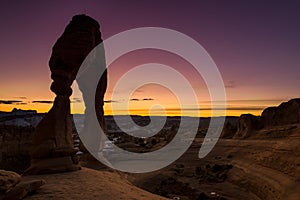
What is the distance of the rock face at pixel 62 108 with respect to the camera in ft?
50.3

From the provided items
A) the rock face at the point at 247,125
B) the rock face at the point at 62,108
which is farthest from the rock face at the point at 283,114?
the rock face at the point at 62,108

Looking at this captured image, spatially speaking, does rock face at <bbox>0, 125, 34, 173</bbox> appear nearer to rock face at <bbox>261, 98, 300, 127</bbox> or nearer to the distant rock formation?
the distant rock formation

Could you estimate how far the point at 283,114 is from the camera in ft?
102

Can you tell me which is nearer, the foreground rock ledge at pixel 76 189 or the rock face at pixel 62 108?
the foreground rock ledge at pixel 76 189

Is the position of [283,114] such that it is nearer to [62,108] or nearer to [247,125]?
[247,125]

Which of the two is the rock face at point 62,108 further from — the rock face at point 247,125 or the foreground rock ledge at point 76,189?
the rock face at point 247,125

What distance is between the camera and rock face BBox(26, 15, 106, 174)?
15328 mm

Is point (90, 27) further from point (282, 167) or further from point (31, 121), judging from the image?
point (31, 121)

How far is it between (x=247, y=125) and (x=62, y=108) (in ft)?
87.4

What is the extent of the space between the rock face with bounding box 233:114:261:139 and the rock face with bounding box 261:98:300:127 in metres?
1.26

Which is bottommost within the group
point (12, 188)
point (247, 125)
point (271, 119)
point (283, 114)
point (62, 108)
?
point (12, 188)

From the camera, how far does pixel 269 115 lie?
1318 inches

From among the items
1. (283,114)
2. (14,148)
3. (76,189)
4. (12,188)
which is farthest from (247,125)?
(14,148)

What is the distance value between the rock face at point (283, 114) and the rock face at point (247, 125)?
49.7 inches
